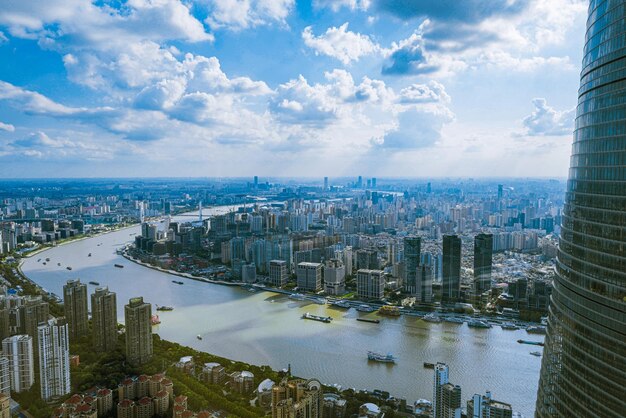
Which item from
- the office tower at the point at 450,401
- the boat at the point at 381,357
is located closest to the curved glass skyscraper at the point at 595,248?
the office tower at the point at 450,401

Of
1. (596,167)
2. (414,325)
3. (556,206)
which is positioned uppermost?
(596,167)

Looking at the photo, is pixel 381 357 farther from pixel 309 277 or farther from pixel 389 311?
pixel 309 277

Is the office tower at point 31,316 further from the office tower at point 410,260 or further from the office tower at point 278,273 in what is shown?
A: the office tower at point 410,260

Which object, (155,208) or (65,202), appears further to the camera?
(155,208)

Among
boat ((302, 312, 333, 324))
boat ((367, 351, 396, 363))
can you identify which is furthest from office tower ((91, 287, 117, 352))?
boat ((367, 351, 396, 363))

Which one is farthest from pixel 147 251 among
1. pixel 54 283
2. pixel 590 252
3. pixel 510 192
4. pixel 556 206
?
pixel 510 192

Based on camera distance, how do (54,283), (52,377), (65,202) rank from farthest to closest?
(65,202) → (54,283) → (52,377)

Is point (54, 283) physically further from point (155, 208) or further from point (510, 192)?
point (510, 192)

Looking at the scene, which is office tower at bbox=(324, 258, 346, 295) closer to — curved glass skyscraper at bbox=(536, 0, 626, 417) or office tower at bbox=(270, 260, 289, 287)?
office tower at bbox=(270, 260, 289, 287)
